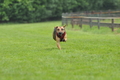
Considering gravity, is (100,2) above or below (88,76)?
below

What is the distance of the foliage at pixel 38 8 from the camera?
55719mm

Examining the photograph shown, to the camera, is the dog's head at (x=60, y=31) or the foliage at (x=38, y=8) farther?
the foliage at (x=38, y=8)

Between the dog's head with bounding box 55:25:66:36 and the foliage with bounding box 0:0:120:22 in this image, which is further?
the foliage with bounding box 0:0:120:22

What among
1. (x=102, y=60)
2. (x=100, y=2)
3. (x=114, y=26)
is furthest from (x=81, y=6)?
(x=102, y=60)

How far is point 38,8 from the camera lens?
58625mm

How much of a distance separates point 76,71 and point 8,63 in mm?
2651

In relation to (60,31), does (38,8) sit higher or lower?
lower

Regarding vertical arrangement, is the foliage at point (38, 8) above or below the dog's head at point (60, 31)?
below

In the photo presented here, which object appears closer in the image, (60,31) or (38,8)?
(60,31)

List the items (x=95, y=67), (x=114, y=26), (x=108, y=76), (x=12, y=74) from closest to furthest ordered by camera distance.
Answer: (x=108, y=76), (x=12, y=74), (x=95, y=67), (x=114, y=26)

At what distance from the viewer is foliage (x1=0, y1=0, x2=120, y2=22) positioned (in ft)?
183

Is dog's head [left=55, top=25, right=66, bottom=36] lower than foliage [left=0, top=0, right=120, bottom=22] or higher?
higher

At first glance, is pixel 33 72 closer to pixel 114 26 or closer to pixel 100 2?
pixel 114 26

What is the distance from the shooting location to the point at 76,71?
26.9 feet
